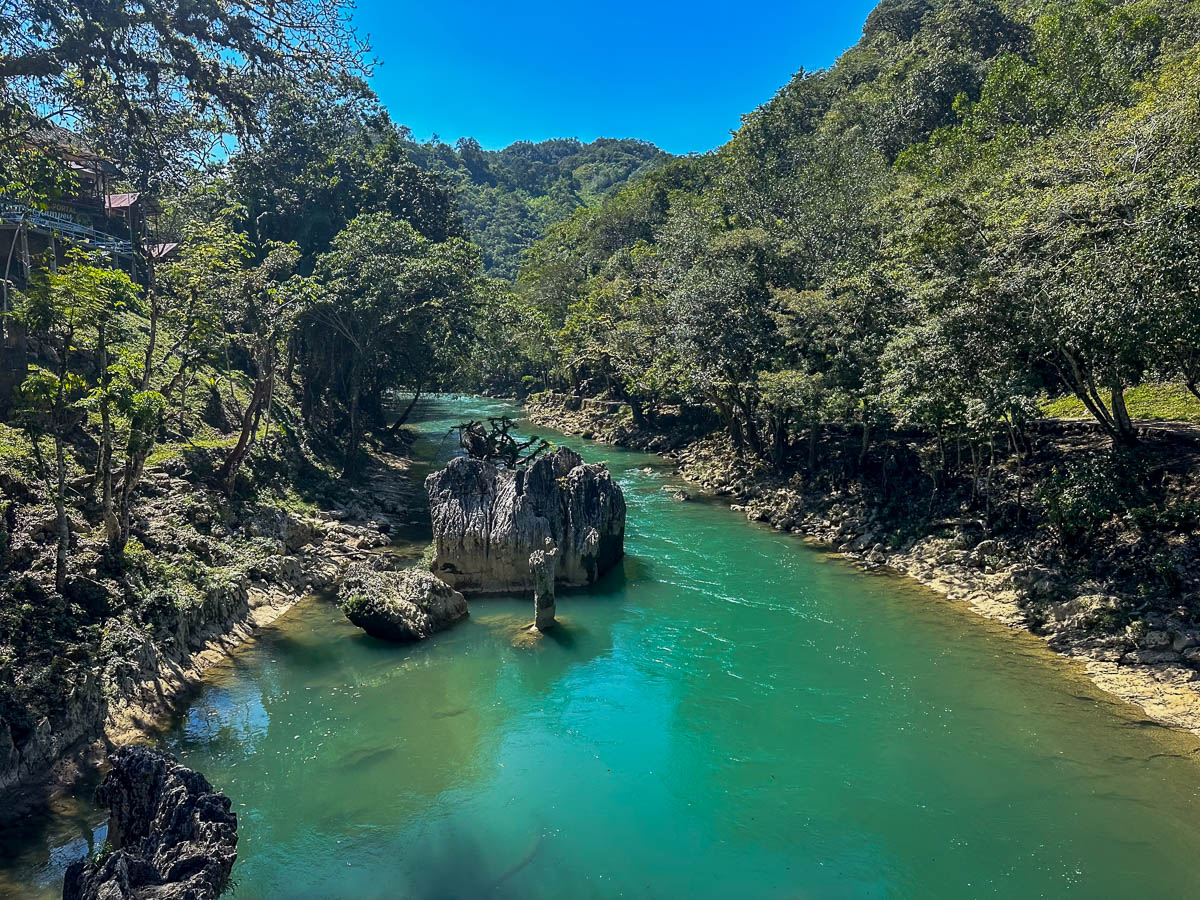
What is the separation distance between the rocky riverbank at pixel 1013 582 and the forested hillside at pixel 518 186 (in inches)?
4002

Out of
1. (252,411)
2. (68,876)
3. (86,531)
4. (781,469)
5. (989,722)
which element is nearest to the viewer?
(68,876)

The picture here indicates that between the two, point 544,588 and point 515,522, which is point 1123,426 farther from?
point 515,522

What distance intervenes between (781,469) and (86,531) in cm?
2563

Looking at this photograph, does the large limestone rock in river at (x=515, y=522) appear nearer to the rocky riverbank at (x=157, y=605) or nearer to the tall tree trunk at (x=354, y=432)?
the rocky riverbank at (x=157, y=605)

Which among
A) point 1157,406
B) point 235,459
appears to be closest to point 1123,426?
point 1157,406

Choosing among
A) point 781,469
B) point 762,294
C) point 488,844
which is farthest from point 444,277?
point 488,844

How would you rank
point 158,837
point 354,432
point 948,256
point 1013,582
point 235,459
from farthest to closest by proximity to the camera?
point 354,432, point 235,459, point 948,256, point 1013,582, point 158,837

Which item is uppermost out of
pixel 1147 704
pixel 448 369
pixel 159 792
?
pixel 448 369

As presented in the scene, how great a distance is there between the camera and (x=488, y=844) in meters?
11.0

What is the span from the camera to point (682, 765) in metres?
13.2

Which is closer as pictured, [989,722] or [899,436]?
[989,722]

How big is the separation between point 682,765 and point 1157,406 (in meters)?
21.5

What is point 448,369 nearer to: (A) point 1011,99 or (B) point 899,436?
(B) point 899,436

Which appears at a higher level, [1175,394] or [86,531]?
[1175,394]
